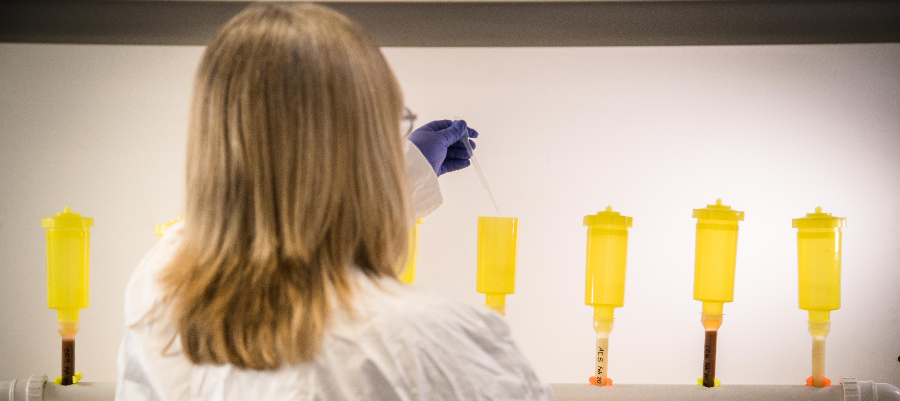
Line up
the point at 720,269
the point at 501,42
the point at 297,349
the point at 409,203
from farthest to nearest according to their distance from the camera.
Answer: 1. the point at 501,42
2. the point at 720,269
3. the point at 409,203
4. the point at 297,349

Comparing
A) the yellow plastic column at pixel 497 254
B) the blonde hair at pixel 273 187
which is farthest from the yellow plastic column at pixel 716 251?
the blonde hair at pixel 273 187

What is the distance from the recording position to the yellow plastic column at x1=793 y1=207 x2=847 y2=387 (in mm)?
1229

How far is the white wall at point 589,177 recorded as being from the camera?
1494 millimetres

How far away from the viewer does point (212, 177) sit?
23.5 inches

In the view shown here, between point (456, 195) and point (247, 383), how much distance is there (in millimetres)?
1028

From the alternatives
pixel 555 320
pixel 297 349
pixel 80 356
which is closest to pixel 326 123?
pixel 297 349

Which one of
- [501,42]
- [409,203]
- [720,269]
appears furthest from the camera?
[501,42]

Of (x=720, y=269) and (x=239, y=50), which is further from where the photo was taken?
(x=720, y=269)

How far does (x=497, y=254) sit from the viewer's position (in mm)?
1293

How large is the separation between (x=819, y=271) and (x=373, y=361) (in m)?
1.04

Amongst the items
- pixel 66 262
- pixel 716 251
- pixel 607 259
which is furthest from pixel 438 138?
pixel 66 262

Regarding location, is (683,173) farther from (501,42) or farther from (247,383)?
(247,383)

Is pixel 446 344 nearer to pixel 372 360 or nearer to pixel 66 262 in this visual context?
pixel 372 360

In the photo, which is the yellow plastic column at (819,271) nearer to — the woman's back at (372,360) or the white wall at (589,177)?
the white wall at (589,177)
